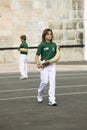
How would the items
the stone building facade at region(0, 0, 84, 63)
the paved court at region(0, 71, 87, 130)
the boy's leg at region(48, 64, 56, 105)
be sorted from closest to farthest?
the paved court at region(0, 71, 87, 130), the boy's leg at region(48, 64, 56, 105), the stone building facade at region(0, 0, 84, 63)

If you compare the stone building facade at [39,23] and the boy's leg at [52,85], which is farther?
the stone building facade at [39,23]

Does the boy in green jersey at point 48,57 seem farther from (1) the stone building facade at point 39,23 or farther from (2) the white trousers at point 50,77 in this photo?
(1) the stone building facade at point 39,23

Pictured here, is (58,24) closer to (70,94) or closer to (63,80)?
(63,80)

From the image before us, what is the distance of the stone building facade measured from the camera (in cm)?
3097

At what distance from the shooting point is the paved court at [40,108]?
10.4m

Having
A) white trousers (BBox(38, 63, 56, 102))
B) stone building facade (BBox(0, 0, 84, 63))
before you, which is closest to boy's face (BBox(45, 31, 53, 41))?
white trousers (BBox(38, 63, 56, 102))

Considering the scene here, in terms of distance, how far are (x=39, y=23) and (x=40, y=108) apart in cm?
1946

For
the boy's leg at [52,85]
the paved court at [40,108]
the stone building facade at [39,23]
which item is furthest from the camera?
the stone building facade at [39,23]

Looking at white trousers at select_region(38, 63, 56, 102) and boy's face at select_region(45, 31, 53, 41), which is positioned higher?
boy's face at select_region(45, 31, 53, 41)

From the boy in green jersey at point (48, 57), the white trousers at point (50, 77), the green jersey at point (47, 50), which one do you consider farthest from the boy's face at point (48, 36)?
the white trousers at point (50, 77)

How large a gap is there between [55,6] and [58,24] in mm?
1071

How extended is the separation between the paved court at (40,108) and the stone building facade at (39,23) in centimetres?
1215

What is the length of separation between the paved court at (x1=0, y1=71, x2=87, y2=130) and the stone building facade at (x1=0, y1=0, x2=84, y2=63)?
39.9ft

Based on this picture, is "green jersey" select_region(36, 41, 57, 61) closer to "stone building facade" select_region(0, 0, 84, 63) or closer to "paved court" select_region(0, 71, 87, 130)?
"paved court" select_region(0, 71, 87, 130)
